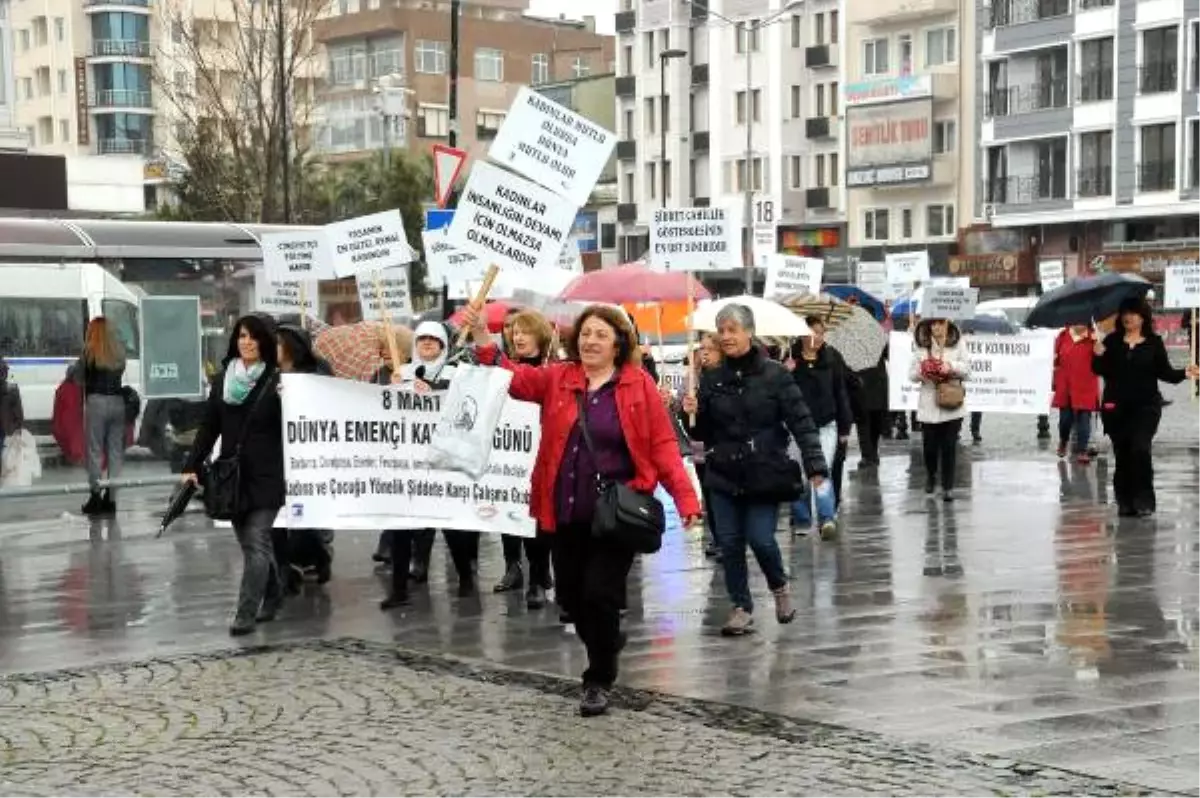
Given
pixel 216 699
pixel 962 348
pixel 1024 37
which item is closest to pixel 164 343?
pixel 962 348

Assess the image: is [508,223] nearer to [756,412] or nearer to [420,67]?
[756,412]

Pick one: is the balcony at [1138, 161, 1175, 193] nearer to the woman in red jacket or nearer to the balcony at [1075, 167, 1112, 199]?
the balcony at [1075, 167, 1112, 199]

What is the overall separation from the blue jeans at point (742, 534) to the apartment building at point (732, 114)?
209 feet

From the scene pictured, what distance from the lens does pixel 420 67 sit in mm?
97875

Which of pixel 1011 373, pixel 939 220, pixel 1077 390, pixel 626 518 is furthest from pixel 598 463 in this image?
pixel 939 220

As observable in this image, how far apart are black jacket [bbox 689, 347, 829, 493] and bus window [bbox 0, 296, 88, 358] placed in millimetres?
10191

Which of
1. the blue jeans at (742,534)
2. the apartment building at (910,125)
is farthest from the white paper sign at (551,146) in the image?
the apartment building at (910,125)

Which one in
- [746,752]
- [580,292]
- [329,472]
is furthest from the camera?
[580,292]

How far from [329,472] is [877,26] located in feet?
213

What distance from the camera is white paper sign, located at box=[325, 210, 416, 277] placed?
14.5 m

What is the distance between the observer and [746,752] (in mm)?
7672

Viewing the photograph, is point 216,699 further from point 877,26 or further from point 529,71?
point 529,71

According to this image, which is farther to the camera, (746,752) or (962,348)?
(962,348)

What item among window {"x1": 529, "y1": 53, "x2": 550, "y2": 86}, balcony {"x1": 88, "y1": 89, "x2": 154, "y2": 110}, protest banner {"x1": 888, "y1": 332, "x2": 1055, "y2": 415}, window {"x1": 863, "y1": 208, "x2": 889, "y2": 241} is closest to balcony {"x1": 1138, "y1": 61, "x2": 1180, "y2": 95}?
window {"x1": 863, "y1": 208, "x2": 889, "y2": 241}
